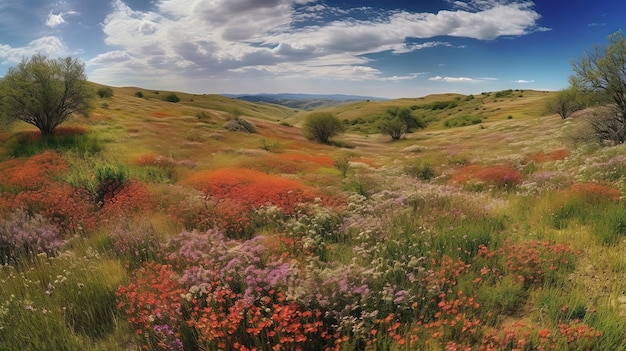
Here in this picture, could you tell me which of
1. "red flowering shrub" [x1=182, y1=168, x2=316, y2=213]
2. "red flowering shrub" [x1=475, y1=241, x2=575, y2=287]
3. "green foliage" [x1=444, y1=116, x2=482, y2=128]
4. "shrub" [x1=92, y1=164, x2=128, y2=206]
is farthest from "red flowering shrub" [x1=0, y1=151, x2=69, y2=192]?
"green foliage" [x1=444, y1=116, x2=482, y2=128]

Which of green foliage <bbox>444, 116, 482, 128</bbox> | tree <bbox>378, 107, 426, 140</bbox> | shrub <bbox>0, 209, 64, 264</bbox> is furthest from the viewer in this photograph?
green foliage <bbox>444, 116, 482, 128</bbox>

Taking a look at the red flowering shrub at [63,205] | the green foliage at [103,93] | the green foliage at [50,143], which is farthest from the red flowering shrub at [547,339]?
the green foliage at [103,93]

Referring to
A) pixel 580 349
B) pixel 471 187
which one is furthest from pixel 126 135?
pixel 580 349

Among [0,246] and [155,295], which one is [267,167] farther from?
[155,295]

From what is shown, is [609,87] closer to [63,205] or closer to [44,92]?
[63,205]

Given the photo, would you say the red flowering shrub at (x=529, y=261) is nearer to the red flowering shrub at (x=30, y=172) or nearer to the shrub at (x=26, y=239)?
the shrub at (x=26, y=239)

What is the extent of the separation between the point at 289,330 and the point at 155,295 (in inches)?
80.9

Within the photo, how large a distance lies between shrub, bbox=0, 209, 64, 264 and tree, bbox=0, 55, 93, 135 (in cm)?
2081

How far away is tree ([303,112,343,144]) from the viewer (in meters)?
59.3

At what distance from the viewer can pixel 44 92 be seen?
24125 mm

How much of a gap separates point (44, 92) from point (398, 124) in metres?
59.3

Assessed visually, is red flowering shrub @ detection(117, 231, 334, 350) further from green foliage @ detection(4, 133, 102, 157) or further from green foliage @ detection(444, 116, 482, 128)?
green foliage @ detection(444, 116, 482, 128)

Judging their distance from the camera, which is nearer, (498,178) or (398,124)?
(498,178)

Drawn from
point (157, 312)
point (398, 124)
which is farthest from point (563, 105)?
point (157, 312)
